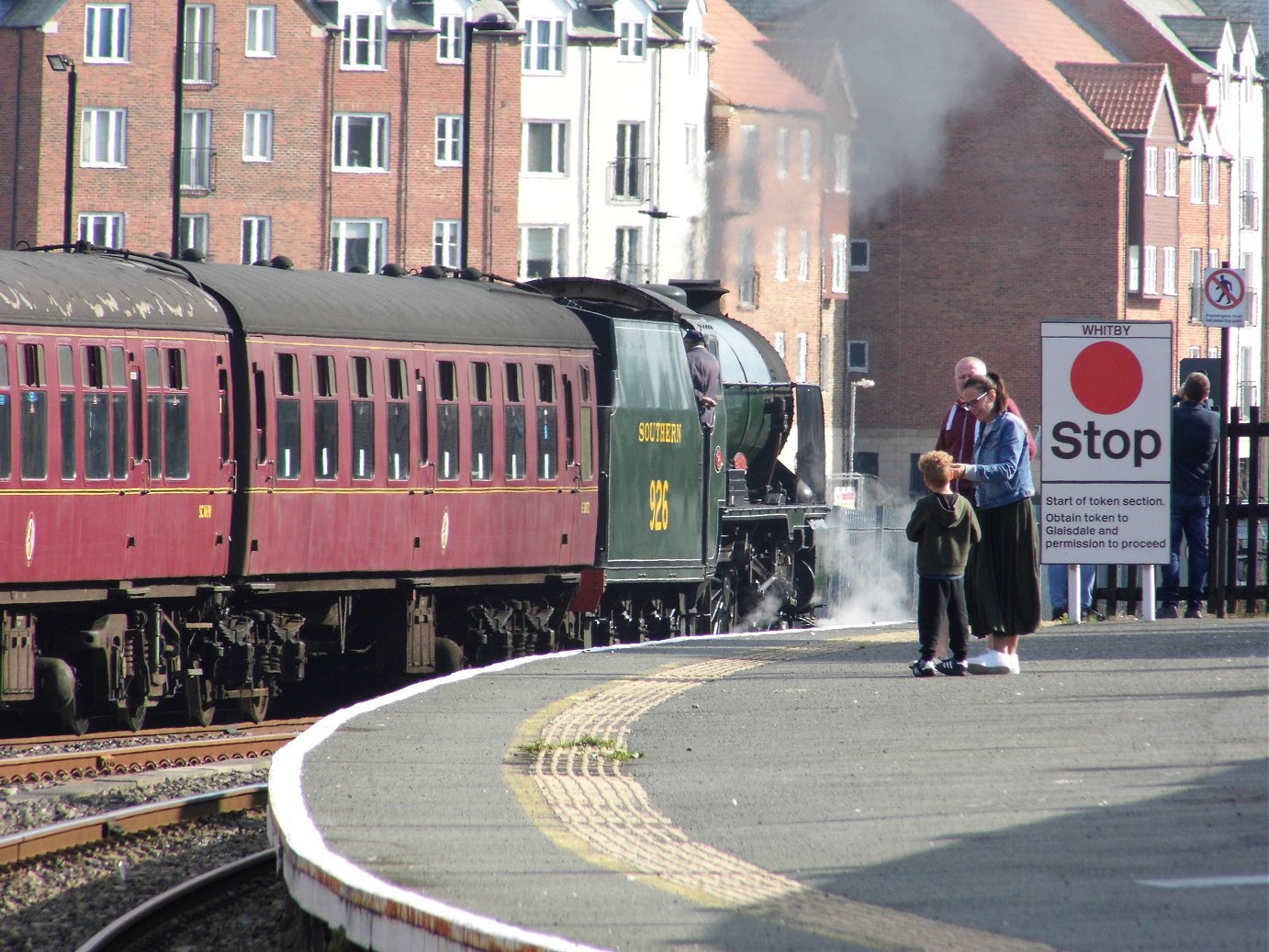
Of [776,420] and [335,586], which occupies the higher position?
[776,420]

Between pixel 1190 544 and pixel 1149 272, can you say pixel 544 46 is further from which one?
pixel 1190 544

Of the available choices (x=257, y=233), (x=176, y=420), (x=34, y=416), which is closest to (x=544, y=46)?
(x=257, y=233)

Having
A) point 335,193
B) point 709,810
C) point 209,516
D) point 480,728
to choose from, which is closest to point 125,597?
point 209,516

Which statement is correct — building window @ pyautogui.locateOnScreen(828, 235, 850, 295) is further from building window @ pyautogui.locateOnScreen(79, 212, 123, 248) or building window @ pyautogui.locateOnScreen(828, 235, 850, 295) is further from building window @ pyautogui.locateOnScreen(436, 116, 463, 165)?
building window @ pyautogui.locateOnScreen(79, 212, 123, 248)

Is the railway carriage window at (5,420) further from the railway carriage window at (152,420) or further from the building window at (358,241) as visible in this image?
the building window at (358,241)

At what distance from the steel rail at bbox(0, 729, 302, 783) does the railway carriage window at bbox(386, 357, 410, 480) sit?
267 centimetres

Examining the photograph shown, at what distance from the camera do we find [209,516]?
53.9ft

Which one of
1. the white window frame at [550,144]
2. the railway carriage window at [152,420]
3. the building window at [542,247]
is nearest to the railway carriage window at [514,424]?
the railway carriage window at [152,420]

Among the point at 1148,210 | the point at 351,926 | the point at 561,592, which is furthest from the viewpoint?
the point at 1148,210

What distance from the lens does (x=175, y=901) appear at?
34.6ft

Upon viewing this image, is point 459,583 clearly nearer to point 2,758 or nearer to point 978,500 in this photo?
point 2,758

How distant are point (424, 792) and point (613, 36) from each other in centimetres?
5430

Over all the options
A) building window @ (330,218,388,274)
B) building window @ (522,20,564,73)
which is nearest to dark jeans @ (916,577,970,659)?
building window @ (330,218,388,274)

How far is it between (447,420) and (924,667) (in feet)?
21.1
